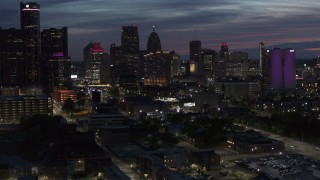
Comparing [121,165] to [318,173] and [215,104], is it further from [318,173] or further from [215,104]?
[215,104]

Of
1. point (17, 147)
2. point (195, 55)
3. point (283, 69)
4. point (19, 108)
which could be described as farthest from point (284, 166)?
point (195, 55)

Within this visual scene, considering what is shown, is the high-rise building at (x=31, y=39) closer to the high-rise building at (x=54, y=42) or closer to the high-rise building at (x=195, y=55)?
the high-rise building at (x=54, y=42)

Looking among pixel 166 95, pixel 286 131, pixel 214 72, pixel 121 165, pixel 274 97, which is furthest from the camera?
pixel 214 72

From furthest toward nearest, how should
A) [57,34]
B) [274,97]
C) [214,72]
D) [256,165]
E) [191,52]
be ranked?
[191,52], [214,72], [57,34], [274,97], [256,165]

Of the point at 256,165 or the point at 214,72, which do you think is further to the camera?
the point at 214,72

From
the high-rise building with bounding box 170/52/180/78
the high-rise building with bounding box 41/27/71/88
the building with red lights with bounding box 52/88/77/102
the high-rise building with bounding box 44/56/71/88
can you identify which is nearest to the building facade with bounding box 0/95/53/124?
the building with red lights with bounding box 52/88/77/102

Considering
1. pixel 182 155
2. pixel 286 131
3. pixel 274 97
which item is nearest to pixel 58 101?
pixel 274 97
